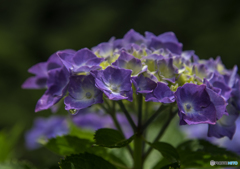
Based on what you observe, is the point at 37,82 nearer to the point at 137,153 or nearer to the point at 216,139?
the point at 137,153

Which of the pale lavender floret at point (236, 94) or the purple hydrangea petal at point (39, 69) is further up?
the purple hydrangea petal at point (39, 69)

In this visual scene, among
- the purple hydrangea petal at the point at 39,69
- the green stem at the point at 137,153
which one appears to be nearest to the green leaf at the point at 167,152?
the green stem at the point at 137,153

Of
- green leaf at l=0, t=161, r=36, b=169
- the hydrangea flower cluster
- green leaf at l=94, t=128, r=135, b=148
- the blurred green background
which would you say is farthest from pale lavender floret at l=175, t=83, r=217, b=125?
the blurred green background

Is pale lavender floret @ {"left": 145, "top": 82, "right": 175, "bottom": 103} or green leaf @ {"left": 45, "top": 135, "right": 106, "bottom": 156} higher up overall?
pale lavender floret @ {"left": 145, "top": 82, "right": 175, "bottom": 103}

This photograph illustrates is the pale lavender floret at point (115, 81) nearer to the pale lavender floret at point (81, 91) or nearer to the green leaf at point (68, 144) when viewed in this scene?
the pale lavender floret at point (81, 91)

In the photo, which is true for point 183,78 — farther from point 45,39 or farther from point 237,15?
point 45,39

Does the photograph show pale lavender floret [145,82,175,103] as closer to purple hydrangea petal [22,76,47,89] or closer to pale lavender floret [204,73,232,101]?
pale lavender floret [204,73,232,101]
